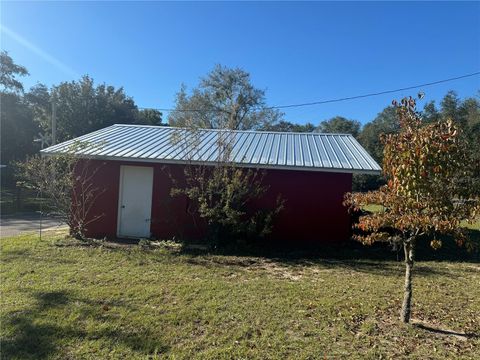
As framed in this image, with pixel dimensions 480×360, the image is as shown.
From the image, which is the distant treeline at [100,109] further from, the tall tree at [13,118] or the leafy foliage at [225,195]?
the leafy foliage at [225,195]

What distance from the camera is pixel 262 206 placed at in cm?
1130

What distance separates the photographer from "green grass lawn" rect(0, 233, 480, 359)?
14.4 ft

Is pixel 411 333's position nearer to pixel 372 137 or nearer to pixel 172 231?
pixel 172 231

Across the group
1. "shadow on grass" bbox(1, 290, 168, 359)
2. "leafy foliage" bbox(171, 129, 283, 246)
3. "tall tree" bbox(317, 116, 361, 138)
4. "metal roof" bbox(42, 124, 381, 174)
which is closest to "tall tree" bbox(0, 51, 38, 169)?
"metal roof" bbox(42, 124, 381, 174)

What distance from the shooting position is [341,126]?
64.6 meters

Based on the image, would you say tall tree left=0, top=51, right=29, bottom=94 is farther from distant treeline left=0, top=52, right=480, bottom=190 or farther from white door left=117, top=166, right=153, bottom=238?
white door left=117, top=166, right=153, bottom=238

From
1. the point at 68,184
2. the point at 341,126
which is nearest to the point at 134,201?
the point at 68,184

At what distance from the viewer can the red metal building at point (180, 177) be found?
11.0 metres

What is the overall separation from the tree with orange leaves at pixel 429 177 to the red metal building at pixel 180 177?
563 cm

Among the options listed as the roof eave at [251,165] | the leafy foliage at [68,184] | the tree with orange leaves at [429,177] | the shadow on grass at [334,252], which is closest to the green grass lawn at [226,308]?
the shadow on grass at [334,252]

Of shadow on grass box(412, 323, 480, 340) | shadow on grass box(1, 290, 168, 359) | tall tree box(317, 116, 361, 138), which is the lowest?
shadow on grass box(1, 290, 168, 359)

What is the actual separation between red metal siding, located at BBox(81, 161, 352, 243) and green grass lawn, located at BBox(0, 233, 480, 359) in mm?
2213

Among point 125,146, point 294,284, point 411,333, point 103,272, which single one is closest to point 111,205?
point 125,146

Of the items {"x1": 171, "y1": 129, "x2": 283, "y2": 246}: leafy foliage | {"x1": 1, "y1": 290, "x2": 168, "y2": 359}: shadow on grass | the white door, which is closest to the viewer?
{"x1": 1, "y1": 290, "x2": 168, "y2": 359}: shadow on grass
